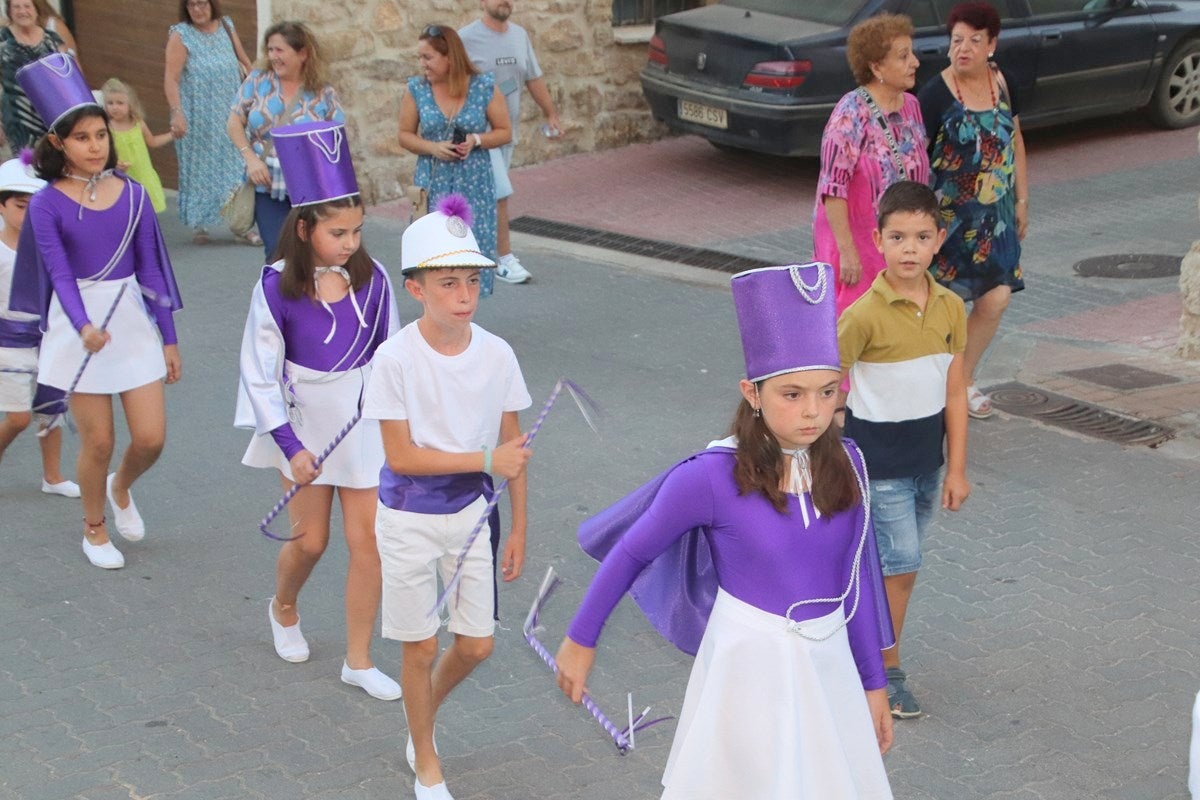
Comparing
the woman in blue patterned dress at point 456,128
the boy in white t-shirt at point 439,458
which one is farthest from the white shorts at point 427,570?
the woman in blue patterned dress at point 456,128

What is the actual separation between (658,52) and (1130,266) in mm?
4656

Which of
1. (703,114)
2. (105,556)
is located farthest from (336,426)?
(703,114)

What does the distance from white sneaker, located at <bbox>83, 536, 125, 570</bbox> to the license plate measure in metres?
→ 7.60

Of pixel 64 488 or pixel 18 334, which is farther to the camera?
pixel 64 488

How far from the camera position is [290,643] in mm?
5777

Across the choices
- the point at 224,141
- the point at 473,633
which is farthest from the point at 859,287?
the point at 224,141

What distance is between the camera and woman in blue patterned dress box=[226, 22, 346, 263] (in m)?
8.68

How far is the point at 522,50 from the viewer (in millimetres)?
10773

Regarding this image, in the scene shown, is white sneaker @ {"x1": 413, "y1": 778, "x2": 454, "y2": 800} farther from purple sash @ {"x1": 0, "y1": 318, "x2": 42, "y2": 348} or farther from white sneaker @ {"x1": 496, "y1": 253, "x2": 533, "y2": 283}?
white sneaker @ {"x1": 496, "y1": 253, "x2": 533, "y2": 283}

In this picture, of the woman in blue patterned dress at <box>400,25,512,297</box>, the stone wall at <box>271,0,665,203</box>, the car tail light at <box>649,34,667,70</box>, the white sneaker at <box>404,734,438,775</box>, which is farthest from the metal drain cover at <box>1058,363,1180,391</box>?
the stone wall at <box>271,0,665,203</box>

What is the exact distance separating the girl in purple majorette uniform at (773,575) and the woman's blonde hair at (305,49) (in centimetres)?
549

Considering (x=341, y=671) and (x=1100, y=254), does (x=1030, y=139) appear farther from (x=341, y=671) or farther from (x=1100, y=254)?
(x=341, y=671)

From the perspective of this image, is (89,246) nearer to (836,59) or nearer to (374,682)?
(374,682)

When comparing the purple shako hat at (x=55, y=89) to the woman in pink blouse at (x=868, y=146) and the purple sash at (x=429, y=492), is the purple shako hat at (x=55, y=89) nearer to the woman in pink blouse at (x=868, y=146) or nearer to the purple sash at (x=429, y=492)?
the purple sash at (x=429, y=492)
